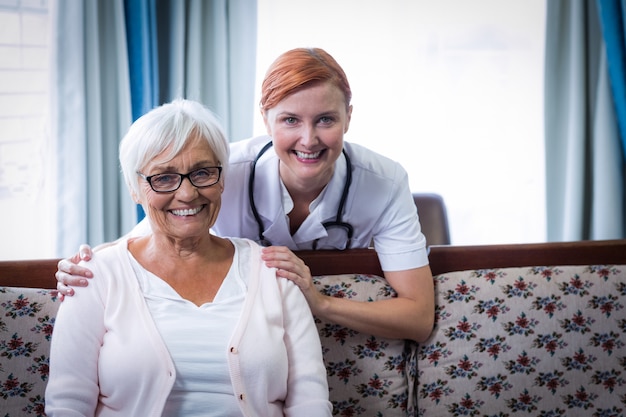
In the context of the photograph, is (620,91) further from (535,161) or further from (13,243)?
(13,243)

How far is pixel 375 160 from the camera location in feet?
6.19

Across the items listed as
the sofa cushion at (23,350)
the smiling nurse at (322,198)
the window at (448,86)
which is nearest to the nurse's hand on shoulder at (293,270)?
the smiling nurse at (322,198)

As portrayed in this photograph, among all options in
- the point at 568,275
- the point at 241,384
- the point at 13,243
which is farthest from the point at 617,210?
the point at 13,243

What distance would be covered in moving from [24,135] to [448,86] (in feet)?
6.18

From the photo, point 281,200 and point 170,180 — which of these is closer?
point 170,180

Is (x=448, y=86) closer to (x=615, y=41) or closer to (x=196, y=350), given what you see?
(x=615, y=41)

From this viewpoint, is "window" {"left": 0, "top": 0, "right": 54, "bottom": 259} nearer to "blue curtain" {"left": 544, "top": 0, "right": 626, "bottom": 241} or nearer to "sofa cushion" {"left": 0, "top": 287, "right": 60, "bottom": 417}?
"sofa cushion" {"left": 0, "top": 287, "right": 60, "bottom": 417}

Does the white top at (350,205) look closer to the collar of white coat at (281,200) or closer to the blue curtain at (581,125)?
the collar of white coat at (281,200)

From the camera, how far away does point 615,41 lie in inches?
119

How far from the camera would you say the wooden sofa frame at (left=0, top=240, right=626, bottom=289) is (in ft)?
6.23

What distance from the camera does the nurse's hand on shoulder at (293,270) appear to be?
1654mm

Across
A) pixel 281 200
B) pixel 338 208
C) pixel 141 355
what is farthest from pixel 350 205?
pixel 141 355

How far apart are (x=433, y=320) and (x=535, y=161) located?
1.80m

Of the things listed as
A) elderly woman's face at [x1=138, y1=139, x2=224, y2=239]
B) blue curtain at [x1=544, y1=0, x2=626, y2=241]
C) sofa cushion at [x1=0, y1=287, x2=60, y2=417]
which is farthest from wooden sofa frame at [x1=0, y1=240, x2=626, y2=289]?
blue curtain at [x1=544, y1=0, x2=626, y2=241]
